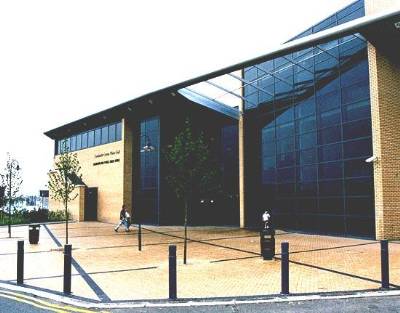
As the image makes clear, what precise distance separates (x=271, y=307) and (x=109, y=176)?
1108 inches

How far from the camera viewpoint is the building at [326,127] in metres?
18.3

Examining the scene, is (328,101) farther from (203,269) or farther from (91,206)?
Answer: (91,206)

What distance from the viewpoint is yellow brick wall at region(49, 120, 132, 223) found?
3266cm

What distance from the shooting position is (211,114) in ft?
107

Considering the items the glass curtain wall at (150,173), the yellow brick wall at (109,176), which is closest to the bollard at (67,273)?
the glass curtain wall at (150,173)

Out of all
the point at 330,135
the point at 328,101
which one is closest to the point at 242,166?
the point at 330,135

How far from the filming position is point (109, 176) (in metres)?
34.4

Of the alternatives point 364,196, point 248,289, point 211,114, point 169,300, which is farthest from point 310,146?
point 169,300

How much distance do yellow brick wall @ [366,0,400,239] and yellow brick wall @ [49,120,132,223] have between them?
1965 centimetres

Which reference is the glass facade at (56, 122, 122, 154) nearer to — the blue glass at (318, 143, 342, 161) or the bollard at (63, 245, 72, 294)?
the blue glass at (318, 143, 342, 161)

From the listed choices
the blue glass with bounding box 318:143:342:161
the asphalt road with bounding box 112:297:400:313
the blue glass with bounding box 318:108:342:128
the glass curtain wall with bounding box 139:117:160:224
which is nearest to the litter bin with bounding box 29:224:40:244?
the glass curtain wall with bounding box 139:117:160:224

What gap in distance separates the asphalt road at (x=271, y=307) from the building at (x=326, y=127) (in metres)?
11.2

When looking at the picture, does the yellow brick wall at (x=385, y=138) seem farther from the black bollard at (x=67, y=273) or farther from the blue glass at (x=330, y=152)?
the black bollard at (x=67, y=273)

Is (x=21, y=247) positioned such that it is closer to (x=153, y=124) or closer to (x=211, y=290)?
(x=211, y=290)
